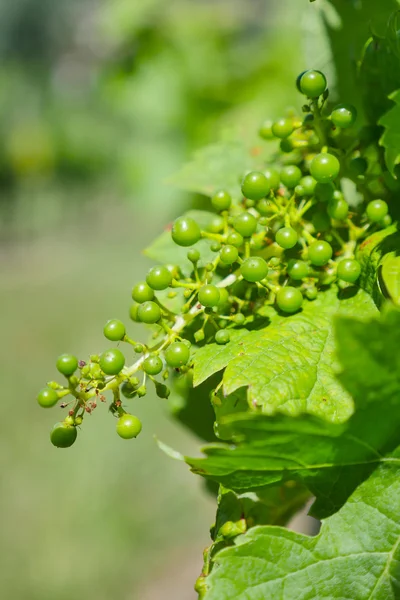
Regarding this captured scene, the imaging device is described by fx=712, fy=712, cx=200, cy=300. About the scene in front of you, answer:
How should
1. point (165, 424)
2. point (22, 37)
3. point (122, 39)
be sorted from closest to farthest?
point (122, 39) < point (165, 424) < point (22, 37)

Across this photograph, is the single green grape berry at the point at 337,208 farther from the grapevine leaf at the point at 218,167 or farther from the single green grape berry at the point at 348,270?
the grapevine leaf at the point at 218,167

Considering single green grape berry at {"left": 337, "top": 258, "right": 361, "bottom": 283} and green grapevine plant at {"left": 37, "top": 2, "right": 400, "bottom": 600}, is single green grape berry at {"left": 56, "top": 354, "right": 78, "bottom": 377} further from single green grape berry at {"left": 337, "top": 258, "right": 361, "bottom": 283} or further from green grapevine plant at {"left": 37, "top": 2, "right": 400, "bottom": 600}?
single green grape berry at {"left": 337, "top": 258, "right": 361, "bottom": 283}

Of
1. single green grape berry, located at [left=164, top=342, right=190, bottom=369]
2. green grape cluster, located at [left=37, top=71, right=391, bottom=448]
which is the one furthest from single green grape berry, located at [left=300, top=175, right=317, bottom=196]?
single green grape berry, located at [left=164, top=342, right=190, bottom=369]

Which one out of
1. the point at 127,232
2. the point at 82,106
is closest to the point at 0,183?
the point at 127,232

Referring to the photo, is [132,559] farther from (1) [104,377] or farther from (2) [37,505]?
(1) [104,377]

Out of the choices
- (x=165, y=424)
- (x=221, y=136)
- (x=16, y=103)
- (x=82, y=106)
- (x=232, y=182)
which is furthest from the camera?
(x=16, y=103)

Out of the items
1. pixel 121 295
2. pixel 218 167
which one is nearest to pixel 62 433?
pixel 218 167
